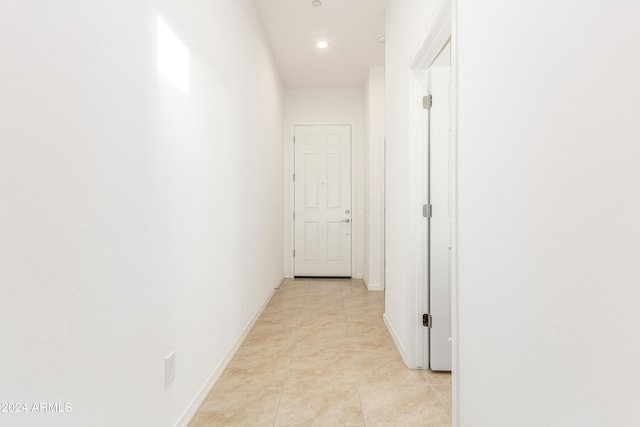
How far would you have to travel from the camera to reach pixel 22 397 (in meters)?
0.84

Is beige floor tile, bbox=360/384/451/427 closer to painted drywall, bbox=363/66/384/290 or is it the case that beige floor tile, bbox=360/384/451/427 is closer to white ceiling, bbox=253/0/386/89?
painted drywall, bbox=363/66/384/290

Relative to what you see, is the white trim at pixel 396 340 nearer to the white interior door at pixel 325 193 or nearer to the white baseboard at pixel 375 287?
the white baseboard at pixel 375 287

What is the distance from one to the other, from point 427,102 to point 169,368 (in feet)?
6.85

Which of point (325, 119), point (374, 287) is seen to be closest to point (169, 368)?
point (374, 287)

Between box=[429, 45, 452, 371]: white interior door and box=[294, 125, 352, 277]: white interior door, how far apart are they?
3226mm

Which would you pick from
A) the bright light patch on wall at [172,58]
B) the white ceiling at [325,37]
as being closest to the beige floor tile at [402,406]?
the bright light patch on wall at [172,58]

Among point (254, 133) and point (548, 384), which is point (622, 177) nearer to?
point (548, 384)

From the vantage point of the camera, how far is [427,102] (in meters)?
2.40

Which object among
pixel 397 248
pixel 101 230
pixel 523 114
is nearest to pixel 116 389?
pixel 101 230

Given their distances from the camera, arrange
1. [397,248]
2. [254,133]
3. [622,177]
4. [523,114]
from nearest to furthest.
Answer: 1. [622,177]
2. [523,114]
3. [397,248]
4. [254,133]

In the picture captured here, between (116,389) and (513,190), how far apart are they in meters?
1.37

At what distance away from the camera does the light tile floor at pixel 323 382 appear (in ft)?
6.07

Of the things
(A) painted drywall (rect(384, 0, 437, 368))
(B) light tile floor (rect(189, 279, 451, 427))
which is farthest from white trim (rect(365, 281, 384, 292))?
(A) painted drywall (rect(384, 0, 437, 368))

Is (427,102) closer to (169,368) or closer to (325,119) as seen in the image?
(169,368)
